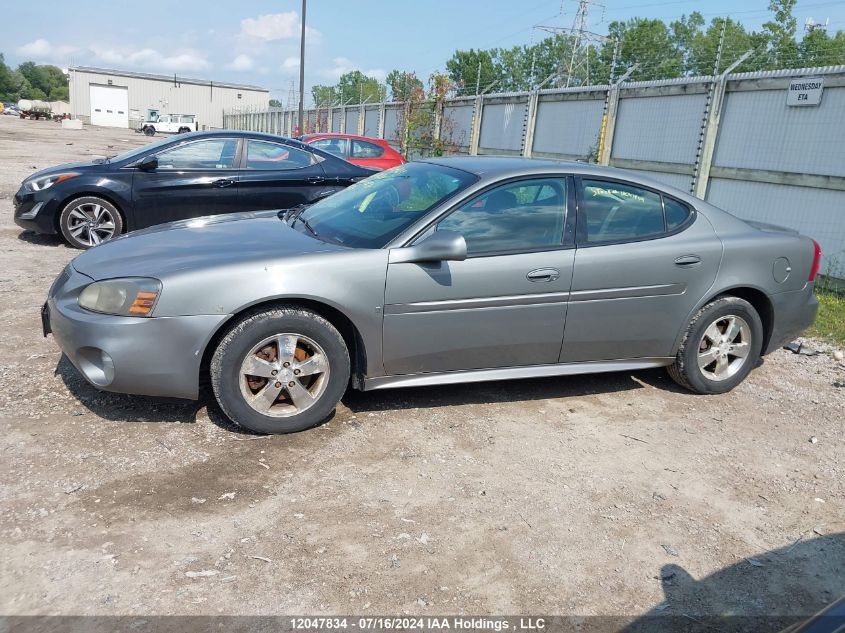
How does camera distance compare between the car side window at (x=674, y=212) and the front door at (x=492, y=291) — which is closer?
the front door at (x=492, y=291)

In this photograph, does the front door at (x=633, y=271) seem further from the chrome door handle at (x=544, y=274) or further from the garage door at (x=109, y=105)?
the garage door at (x=109, y=105)

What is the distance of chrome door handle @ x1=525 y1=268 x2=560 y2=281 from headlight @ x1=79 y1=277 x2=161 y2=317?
2.13m

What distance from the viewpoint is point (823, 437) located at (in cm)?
455

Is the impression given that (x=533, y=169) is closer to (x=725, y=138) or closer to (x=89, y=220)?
(x=89, y=220)

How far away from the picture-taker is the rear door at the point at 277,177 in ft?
26.7

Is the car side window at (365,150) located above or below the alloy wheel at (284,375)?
above

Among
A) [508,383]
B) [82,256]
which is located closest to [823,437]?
[508,383]

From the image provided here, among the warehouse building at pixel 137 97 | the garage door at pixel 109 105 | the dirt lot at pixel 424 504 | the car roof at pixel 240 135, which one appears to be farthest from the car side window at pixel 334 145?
the garage door at pixel 109 105

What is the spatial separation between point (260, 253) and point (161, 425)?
114 centimetres

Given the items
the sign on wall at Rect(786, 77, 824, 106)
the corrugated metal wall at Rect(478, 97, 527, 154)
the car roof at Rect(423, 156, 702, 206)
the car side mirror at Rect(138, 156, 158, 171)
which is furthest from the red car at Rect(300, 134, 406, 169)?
the car roof at Rect(423, 156, 702, 206)

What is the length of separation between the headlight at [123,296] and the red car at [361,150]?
1000cm

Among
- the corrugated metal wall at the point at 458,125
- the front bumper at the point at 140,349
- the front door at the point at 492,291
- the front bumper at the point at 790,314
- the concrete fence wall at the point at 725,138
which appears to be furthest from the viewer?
the corrugated metal wall at the point at 458,125

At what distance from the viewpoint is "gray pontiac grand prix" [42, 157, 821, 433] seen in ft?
12.4

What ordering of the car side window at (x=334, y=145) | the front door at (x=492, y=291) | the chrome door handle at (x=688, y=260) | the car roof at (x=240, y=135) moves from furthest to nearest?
the car side window at (x=334, y=145) → the car roof at (x=240, y=135) → the chrome door handle at (x=688, y=260) → the front door at (x=492, y=291)
